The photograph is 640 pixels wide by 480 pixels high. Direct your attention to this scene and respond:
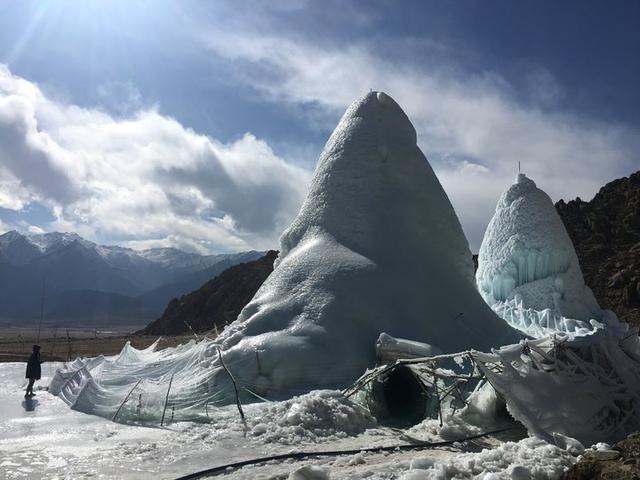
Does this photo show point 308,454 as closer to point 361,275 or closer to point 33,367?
point 361,275

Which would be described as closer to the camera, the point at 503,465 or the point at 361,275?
the point at 503,465

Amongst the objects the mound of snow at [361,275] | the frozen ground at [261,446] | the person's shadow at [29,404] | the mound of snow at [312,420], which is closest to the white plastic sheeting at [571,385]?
the frozen ground at [261,446]

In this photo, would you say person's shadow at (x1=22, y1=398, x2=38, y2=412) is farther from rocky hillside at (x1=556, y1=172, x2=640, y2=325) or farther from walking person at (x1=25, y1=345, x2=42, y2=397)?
rocky hillside at (x1=556, y1=172, x2=640, y2=325)

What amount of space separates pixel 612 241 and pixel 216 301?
32197mm

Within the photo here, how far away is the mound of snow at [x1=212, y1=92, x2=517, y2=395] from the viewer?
10.4 meters

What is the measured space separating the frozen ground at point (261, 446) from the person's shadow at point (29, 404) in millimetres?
272

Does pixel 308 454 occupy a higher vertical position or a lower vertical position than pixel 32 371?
lower

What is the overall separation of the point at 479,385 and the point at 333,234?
5079 mm

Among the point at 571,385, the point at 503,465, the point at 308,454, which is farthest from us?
the point at 571,385

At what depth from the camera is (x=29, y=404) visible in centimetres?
1067

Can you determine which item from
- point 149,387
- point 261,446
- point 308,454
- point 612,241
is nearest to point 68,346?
point 149,387

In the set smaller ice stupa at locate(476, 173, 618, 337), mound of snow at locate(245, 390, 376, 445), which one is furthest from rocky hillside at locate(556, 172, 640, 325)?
mound of snow at locate(245, 390, 376, 445)

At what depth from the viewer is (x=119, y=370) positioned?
11.7m

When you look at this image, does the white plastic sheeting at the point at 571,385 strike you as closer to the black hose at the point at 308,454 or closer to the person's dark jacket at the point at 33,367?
the black hose at the point at 308,454
